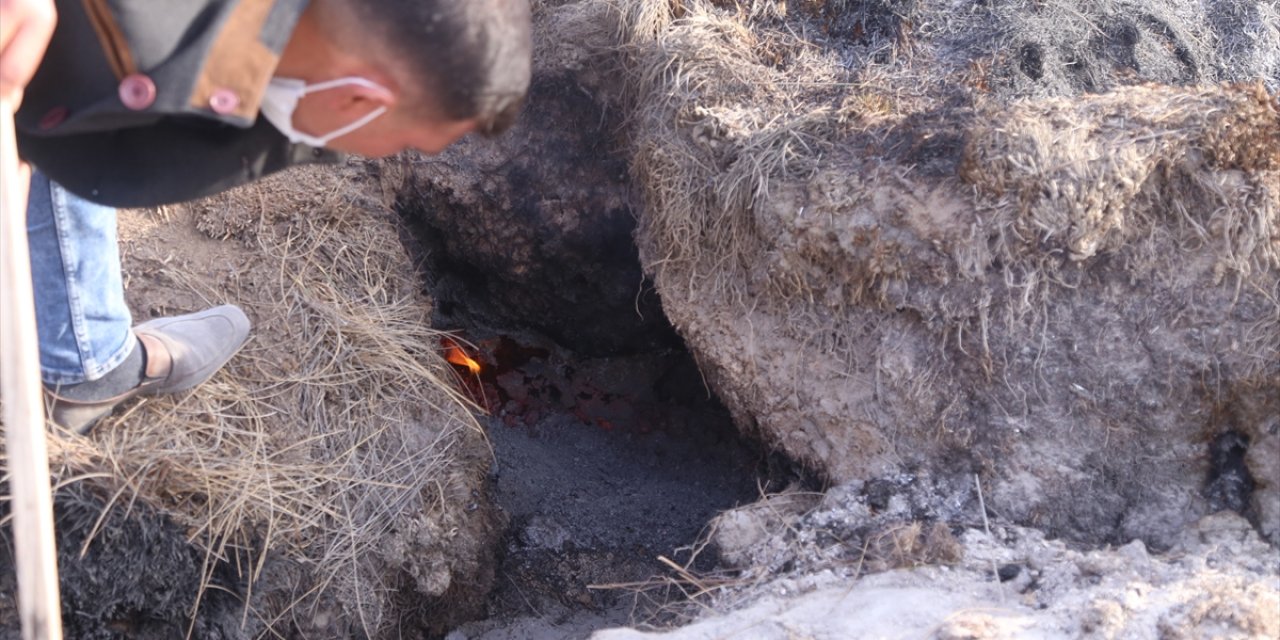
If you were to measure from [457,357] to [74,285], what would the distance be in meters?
1.51

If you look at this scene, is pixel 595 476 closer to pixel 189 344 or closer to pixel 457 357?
pixel 457 357

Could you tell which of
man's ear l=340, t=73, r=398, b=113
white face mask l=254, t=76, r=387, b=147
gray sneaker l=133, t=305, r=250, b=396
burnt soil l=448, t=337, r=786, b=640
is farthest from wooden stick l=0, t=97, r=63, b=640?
burnt soil l=448, t=337, r=786, b=640

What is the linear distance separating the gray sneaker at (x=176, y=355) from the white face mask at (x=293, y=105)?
1.06 m

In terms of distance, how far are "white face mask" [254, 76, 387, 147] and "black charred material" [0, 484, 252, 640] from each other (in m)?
1.19

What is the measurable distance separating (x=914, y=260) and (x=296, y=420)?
1787 millimetres

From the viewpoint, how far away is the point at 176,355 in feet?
7.95

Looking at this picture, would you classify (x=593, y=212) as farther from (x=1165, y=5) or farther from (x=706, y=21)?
(x=1165, y=5)

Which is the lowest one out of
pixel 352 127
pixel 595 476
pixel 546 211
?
pixel 595 476

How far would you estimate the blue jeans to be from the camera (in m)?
2.04

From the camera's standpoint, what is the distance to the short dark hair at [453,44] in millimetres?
1386

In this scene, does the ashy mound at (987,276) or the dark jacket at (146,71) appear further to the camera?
the ashy mound at (987,276)

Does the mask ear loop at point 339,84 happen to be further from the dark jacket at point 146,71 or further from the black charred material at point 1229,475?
the black charred material at point 1229,475

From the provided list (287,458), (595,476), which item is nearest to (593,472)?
(595,476)

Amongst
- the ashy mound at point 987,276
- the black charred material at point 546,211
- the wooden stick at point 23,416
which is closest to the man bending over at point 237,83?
the wooden stick at point 23,416
